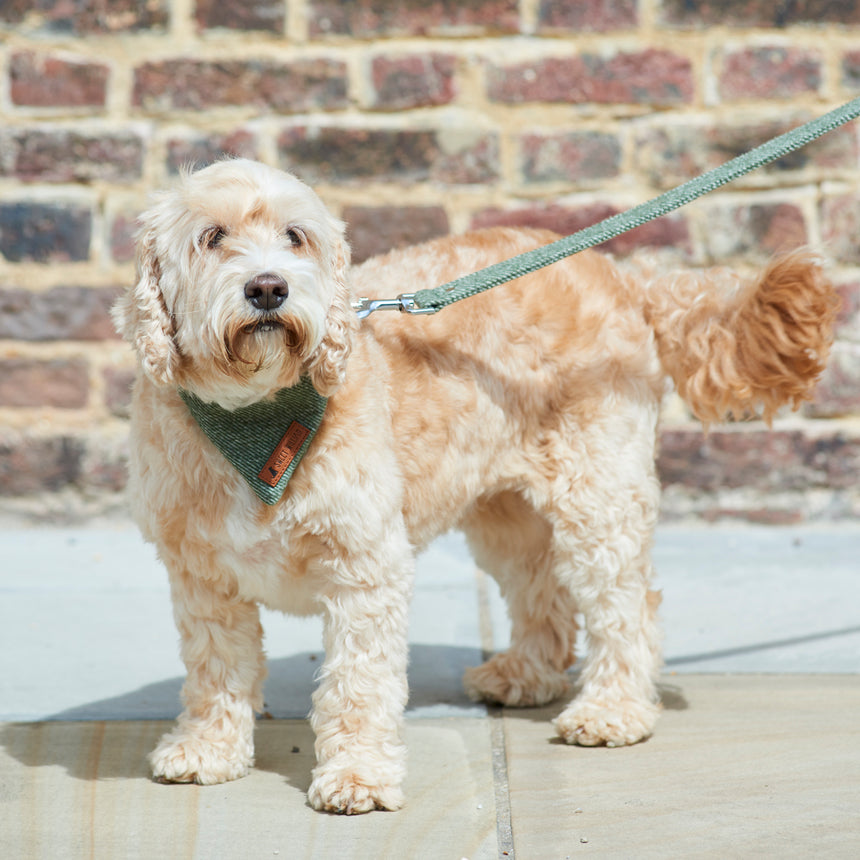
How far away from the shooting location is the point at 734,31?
5.43 m

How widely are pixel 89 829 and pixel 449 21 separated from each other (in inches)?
157

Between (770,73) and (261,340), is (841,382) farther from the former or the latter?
(261,340)

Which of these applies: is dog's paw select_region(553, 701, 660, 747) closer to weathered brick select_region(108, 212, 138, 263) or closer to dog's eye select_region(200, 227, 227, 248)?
dog's eye select_region(200, 227, 227, 248)

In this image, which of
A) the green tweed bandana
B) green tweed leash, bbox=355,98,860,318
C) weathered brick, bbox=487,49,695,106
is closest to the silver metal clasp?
green tweed leash, bbox=355,98,860,318

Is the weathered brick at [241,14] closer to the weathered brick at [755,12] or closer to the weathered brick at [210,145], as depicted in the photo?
the weathered brick at [210,145]

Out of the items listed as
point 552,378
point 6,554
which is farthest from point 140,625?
point 552,378

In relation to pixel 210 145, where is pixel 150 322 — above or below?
below

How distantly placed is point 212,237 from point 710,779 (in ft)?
6.44

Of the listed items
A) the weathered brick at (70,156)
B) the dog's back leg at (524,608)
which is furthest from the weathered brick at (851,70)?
the weathered brick at (70,156)

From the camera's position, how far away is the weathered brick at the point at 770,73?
5434 millimetres

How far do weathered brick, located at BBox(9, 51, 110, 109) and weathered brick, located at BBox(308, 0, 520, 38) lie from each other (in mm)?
1066

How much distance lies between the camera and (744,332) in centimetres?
362

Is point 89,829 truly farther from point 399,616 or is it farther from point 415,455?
point 415,455

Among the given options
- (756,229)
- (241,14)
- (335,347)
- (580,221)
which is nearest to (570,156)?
(580,221)
